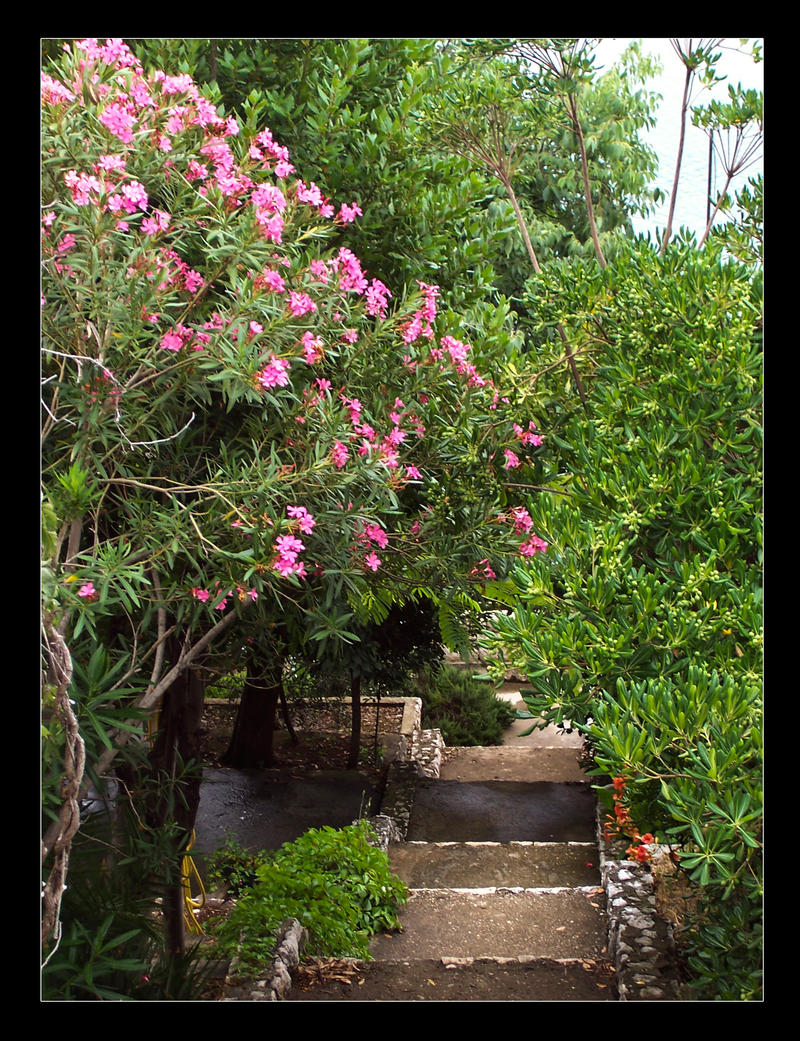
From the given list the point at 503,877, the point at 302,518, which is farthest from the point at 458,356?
the point at 503,877

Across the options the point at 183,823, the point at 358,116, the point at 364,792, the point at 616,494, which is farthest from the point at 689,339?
the point at 364,792

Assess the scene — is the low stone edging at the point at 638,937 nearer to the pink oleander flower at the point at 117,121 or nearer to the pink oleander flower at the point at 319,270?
the pink oleander flower at the point at 319,270

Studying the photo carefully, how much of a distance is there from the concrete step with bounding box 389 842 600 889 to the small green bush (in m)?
4.23

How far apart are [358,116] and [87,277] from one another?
2.04 meters

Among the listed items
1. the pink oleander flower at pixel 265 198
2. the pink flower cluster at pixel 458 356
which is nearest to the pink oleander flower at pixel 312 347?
the pink oleander flower at pixel 265 198

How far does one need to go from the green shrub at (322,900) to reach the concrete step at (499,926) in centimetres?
17

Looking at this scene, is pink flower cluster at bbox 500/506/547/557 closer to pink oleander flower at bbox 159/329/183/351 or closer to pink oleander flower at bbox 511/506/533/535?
pink oleander flower at bbox 511/506/533/535

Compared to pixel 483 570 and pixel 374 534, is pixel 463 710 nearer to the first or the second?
pixel 483 570

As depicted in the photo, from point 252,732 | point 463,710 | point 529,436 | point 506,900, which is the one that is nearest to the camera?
point 529,436

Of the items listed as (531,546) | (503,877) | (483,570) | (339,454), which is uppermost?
(339,454)

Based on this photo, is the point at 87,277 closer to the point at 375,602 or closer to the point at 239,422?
the point at 239,422

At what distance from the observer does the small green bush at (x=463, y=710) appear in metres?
11.8

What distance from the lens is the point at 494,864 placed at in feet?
23.1

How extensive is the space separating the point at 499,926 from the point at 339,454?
146 inches
